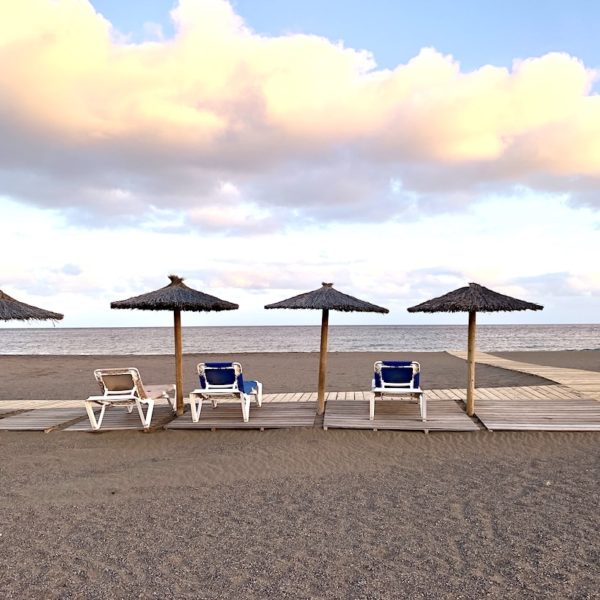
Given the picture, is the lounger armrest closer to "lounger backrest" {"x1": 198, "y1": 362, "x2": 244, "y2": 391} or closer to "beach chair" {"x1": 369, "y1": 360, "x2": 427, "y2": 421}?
"lounger backrest" {"x1": 198, "y1": 362, "x2": 244, "y2": 391}

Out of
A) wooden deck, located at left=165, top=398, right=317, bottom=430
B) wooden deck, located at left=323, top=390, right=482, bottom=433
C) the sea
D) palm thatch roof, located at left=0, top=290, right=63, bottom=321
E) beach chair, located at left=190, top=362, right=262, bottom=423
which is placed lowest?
the sea

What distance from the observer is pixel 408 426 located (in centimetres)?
700

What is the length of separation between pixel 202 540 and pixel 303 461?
213 centimetres

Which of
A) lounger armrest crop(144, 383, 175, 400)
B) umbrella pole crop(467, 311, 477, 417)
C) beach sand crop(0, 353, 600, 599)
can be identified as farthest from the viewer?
lounger armrest crop(144, 383, 175, 400)

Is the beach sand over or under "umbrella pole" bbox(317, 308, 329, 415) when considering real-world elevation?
under

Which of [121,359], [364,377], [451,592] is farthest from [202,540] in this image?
[121,359]

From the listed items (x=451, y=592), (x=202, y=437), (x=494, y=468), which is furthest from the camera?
(x=202, y=437)

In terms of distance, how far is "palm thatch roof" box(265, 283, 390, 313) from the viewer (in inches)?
305

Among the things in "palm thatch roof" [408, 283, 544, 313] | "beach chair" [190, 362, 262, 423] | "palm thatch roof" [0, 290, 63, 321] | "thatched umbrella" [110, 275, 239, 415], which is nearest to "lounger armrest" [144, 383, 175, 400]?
"thatched umbrella" [110, 275, 239, 415]

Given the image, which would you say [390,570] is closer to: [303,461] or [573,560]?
[573,560]

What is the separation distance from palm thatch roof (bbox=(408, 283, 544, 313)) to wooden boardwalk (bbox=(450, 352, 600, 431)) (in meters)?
1.53

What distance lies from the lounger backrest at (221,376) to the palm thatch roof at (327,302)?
124 centimetres

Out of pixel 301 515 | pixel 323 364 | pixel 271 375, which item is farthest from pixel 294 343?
pixel 301 515

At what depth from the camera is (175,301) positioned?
25.1 feet
